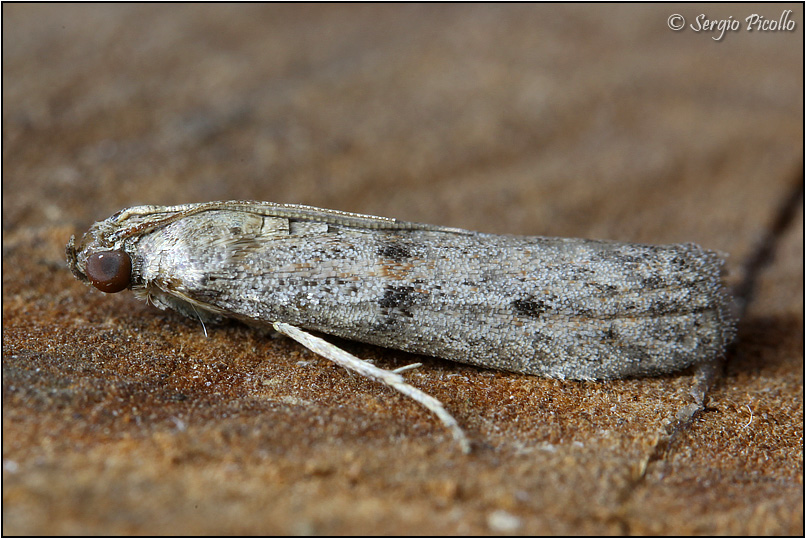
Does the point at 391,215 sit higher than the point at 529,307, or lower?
higher

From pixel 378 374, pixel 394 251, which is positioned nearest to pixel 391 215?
pixel 394 251

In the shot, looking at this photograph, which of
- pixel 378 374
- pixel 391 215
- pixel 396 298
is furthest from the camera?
pixel 391 215

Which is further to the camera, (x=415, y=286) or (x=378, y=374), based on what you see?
(x=415, y=286)

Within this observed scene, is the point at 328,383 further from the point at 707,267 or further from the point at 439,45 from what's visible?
the point at 439,45

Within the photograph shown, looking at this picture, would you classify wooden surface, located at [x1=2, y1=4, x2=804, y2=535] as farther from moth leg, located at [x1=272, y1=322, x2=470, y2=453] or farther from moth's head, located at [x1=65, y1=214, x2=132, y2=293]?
moth's head, located at [x1=65, y1=214, x2=132, y2=293]

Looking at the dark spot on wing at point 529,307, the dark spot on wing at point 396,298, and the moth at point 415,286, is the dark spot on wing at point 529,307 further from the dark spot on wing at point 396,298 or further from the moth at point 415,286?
the dark spot on wing at point 396,298

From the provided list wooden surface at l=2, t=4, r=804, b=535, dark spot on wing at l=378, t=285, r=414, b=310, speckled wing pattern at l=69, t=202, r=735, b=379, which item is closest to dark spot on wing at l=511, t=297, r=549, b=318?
speckled wing pattern at l=69, t=202, r=735, b=379

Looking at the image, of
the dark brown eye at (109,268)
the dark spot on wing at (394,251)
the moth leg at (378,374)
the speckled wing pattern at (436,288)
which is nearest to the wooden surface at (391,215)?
the moth leg at (378,374)

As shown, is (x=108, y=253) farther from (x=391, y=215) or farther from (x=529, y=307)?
(x=391, y=215)
